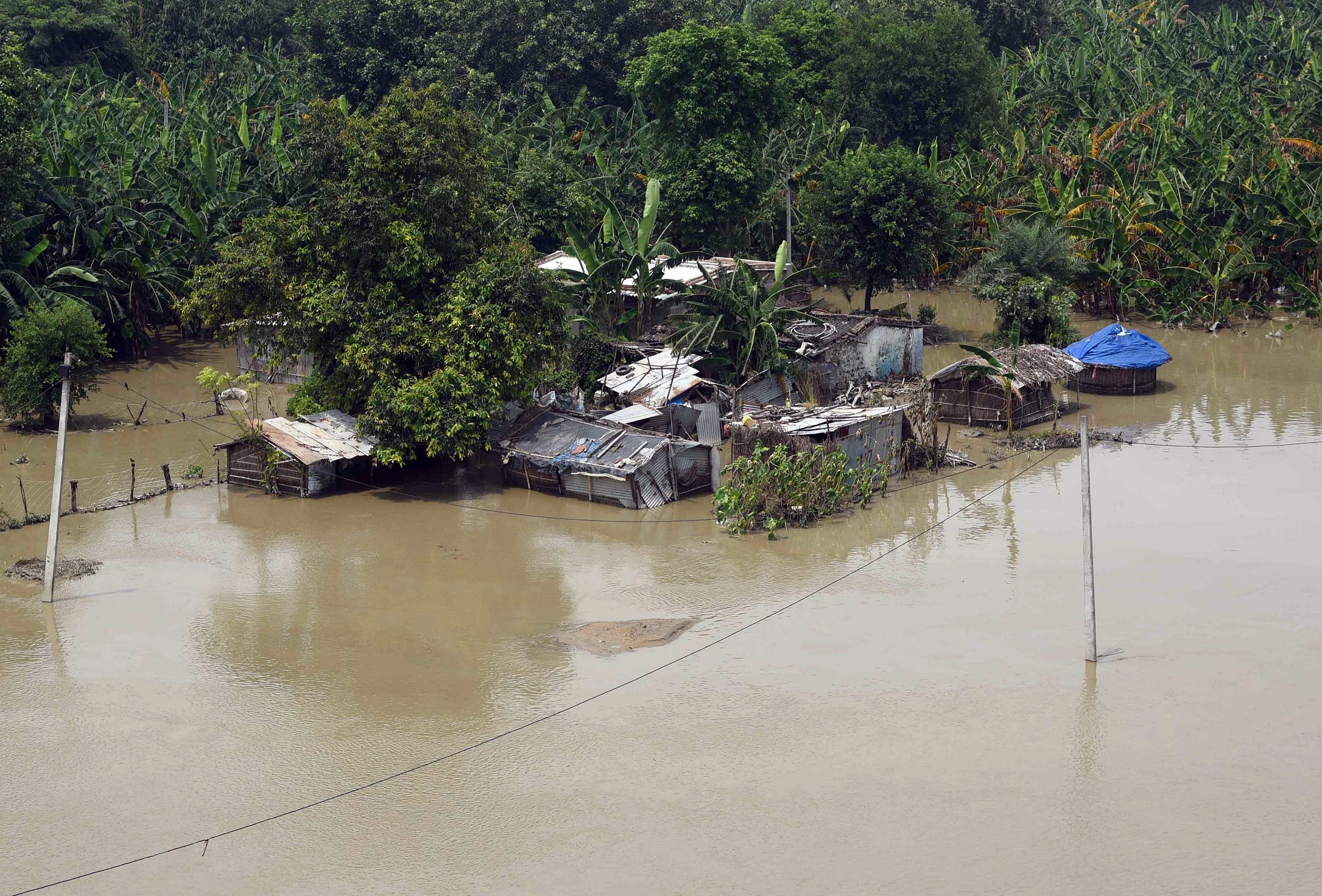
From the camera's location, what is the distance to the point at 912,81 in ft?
115

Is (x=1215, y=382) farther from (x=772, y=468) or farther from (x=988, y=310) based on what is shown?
(x=772, y=468)

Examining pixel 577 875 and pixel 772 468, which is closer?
pixel 577 875

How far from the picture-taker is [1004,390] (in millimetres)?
20938

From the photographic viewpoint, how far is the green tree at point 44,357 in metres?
20.9

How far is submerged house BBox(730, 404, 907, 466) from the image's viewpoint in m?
18.2

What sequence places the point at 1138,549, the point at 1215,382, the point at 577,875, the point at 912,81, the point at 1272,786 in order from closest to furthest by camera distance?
the point at 577,875
the point at 1272,786
the point at 1138,549
the point at 1215,382
the point at 912,81

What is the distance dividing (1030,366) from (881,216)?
6.54 metres

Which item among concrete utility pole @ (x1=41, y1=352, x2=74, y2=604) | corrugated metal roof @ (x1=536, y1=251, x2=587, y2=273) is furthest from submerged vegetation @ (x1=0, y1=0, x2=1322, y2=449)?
concrete utility pole @ (x1=41, y1=352, x2=74, y2=604)

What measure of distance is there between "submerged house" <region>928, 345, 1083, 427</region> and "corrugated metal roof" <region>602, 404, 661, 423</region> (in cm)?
450

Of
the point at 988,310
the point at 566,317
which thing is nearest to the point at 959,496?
the point at 566,317

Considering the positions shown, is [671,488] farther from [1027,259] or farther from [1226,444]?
[1027,259]

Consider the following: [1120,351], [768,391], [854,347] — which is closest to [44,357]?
[768,391]

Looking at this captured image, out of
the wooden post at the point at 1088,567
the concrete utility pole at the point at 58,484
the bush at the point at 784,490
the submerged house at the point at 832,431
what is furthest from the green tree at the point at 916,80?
the concrete utility pole at the point at 58,484

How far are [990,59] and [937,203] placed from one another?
12.9 m
